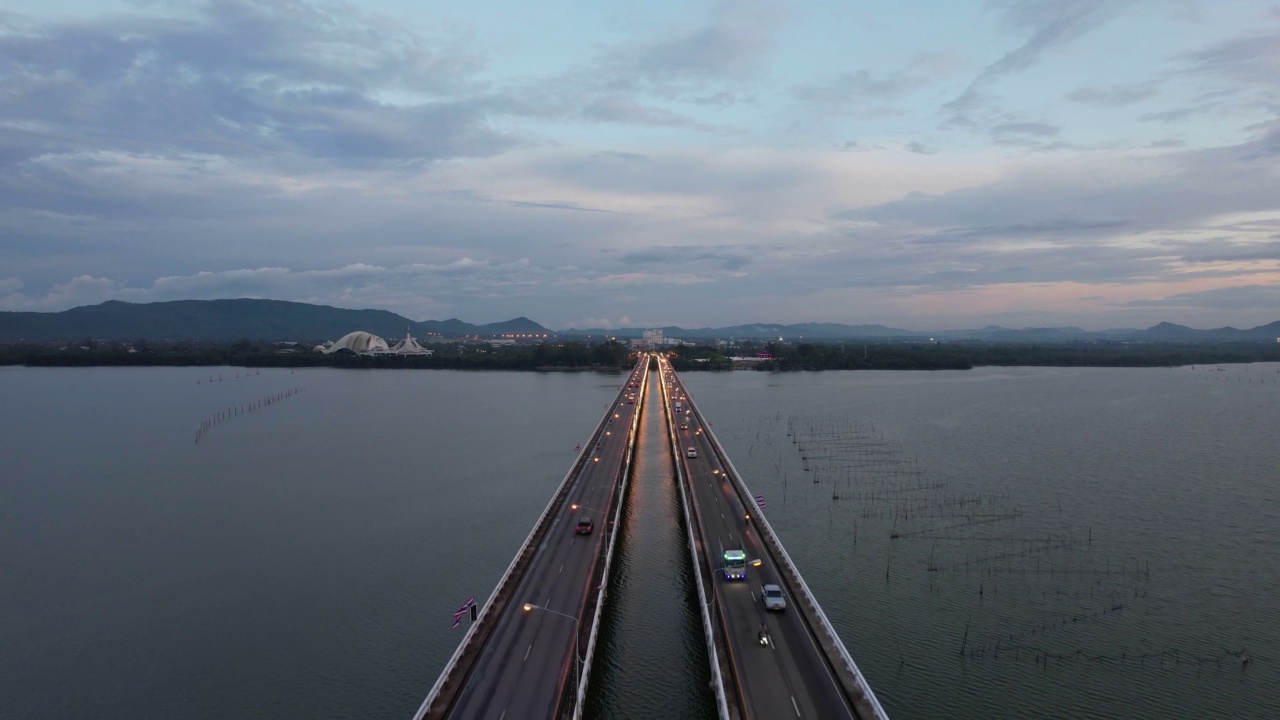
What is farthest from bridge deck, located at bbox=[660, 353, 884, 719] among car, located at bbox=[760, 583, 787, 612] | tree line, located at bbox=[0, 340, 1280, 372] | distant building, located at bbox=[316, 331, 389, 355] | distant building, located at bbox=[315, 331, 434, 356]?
distant building, located at bbox=[316, 331, 389, 355]

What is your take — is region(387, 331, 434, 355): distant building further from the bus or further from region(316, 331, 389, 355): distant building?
the bus

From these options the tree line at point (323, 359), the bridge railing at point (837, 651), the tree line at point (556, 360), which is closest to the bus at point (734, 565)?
the bridge railing at point (837, 651)

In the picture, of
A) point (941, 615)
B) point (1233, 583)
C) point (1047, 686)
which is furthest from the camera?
point (1233, 583)

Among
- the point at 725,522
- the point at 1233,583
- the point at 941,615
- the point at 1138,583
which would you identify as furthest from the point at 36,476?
the point at 1233,583

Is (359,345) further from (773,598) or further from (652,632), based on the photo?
(773,598)

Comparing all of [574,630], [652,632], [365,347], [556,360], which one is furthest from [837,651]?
[365,347]

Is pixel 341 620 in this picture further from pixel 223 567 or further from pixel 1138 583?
pixel 1138 583
